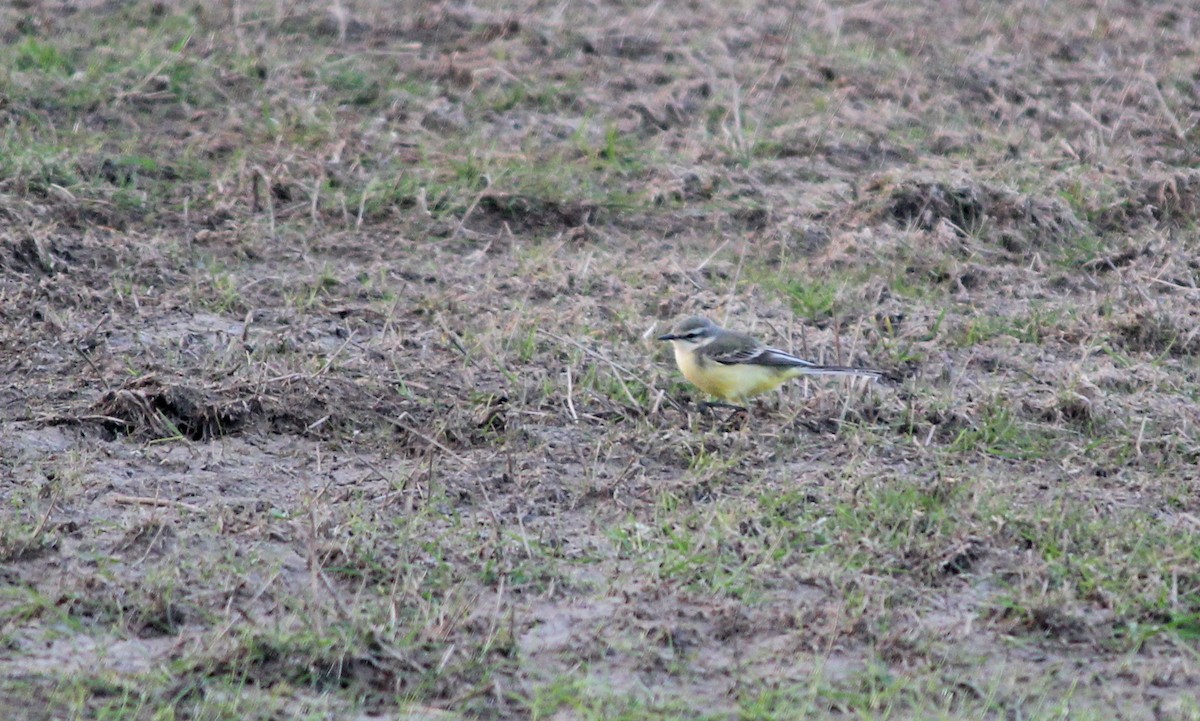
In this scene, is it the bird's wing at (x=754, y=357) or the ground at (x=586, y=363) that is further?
the bird's wing at (x=754, y=357)

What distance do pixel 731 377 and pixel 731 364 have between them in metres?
0.06

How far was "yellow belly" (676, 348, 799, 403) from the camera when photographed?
6.90m

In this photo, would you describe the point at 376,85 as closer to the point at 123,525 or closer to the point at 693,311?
the point at 693,311

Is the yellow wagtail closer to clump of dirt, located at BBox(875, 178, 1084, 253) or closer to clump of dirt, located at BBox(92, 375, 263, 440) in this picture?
clump of dirt, located at BBox(92, 375, 263, 440)

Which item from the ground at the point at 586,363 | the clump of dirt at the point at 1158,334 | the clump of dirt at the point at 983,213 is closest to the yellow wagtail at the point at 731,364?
the ground at the point at 586,363

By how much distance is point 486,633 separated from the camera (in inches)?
202

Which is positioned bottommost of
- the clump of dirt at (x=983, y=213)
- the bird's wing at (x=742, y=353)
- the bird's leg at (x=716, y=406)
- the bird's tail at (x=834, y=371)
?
the bird's leg at (x=716, y=406)

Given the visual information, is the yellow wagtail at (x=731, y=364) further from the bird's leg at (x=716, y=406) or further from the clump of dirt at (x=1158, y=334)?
the clump of dirt at (x=1158, y=334)

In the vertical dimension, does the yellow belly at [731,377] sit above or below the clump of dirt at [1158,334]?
above

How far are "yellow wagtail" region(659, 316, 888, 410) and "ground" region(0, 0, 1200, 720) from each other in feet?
0.68

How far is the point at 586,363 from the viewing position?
292 inches

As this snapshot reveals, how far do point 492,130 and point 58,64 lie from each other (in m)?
2.94

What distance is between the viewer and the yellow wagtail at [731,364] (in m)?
6.91

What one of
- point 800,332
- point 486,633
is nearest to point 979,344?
point 800,332
